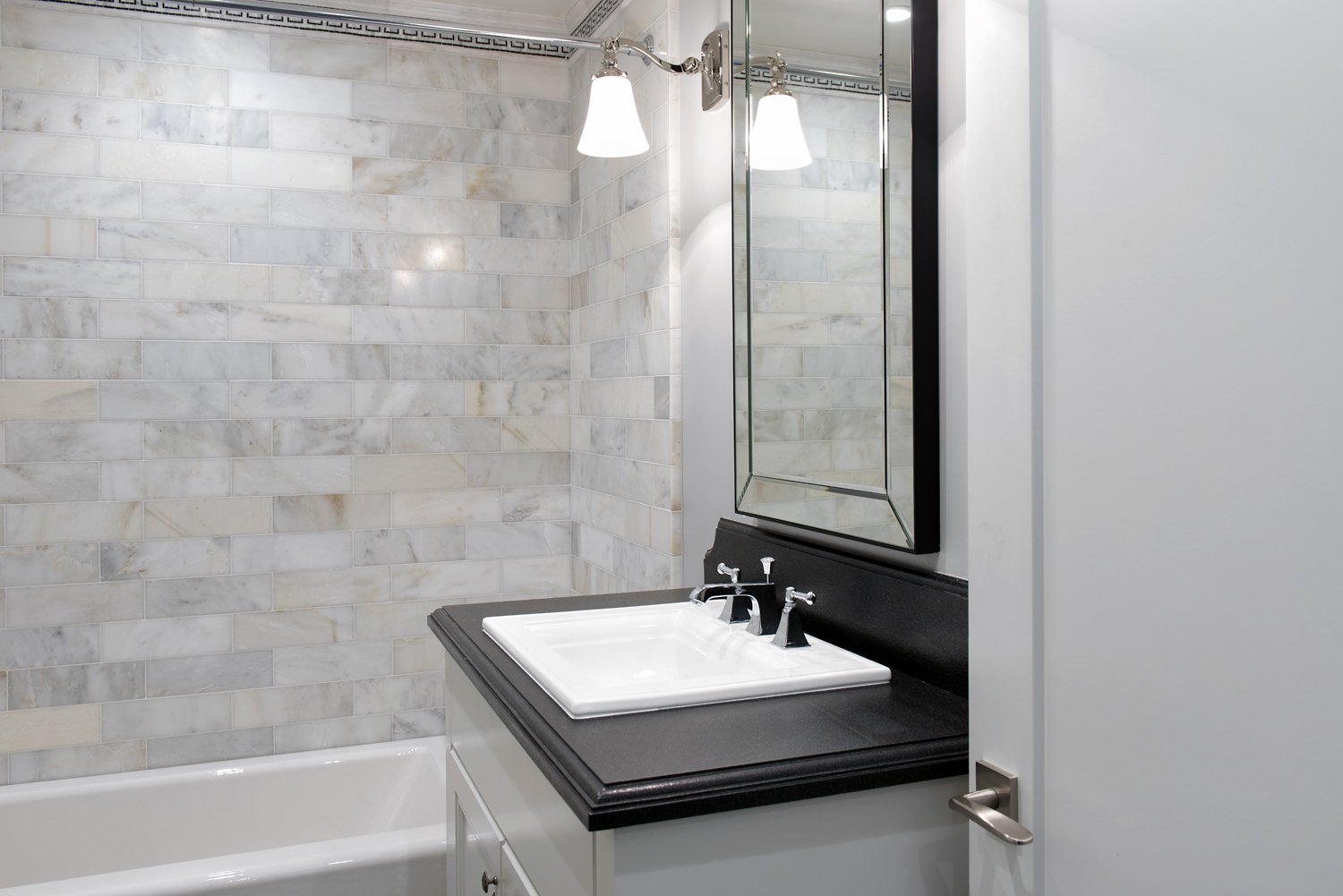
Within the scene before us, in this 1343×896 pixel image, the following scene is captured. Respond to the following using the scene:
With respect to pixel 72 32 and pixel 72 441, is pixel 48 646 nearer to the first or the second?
pixel 72 441

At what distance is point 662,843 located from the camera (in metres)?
1.04

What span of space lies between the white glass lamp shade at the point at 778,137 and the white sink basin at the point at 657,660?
82 cm

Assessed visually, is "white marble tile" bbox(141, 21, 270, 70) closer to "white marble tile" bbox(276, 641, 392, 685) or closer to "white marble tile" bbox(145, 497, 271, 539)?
"white marble tile" bbox(145, 497, 271, 539)

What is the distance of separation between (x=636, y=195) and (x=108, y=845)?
224 cm

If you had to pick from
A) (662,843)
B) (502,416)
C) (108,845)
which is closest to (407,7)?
(502,416)

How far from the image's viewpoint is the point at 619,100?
2.06 metres

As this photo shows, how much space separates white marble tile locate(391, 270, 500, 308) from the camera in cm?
302

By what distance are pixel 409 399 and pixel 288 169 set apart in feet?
2.43

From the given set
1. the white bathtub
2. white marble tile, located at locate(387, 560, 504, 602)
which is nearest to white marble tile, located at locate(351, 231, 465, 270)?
white marble tile, located at locate(387, 560, 504, 602)

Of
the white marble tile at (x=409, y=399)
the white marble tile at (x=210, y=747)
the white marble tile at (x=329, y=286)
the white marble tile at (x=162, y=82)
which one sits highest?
the white marble tile at (x=162, y=82)

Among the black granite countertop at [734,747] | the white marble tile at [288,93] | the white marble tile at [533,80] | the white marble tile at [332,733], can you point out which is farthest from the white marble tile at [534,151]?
the black granite countertop at [734,747]

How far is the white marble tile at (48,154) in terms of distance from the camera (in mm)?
2660

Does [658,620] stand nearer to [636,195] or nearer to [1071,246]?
[1071,246]

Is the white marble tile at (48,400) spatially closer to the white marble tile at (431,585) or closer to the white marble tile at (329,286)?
the white marble tile at (329,286)
